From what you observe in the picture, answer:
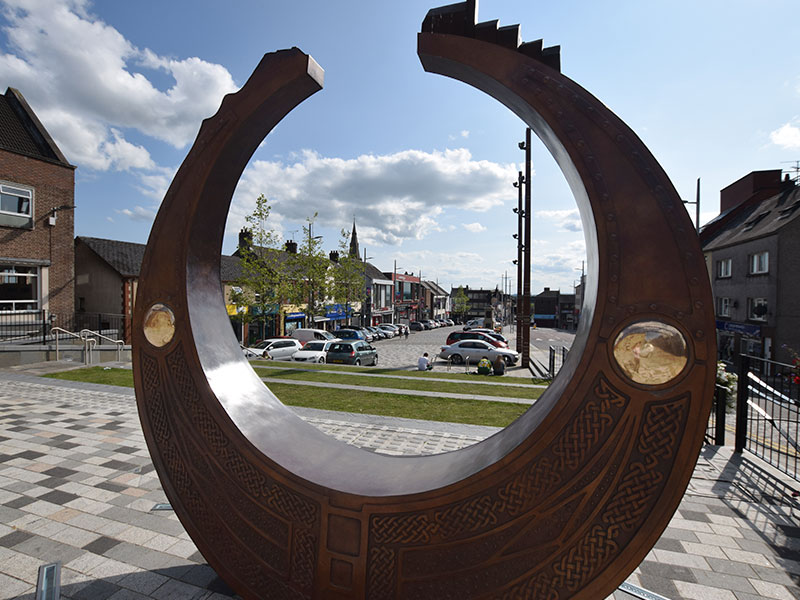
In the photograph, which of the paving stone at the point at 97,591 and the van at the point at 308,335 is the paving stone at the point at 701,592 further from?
the van at the point at 308,335

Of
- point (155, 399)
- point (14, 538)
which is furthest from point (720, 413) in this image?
point (14, 538)

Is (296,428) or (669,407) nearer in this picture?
(669,407)

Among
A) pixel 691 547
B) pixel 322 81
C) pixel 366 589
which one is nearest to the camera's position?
pixel 366 589

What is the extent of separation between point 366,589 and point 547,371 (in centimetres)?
1683

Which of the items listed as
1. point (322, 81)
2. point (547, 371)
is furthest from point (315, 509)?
point (547, 371)

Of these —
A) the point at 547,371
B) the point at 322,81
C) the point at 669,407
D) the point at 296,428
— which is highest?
the point at 322,81

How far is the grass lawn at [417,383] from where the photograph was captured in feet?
39.0

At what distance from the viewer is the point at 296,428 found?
3916 mm

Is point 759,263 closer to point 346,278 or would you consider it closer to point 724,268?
point 724,268

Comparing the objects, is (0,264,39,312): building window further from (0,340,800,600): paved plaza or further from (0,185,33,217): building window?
(0,340,800,600): paved plaza

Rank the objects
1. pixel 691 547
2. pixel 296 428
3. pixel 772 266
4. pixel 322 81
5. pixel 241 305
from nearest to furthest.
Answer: pixel 322 81
pixel 296 428
pixel 691 547
pixel 772 266
pixel 241 305

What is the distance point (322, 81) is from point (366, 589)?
3.93 metres

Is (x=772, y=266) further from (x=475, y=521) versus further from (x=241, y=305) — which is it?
(x=241, y=305)

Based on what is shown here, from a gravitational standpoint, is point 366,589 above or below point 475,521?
below
